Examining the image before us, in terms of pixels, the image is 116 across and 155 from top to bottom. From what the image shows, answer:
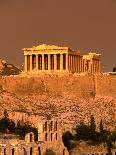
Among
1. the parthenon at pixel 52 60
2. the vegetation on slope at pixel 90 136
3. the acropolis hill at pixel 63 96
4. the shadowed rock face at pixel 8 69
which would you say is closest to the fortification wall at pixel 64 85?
the acropolis hill at pixel 63 96

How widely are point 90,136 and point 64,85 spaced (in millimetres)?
19631

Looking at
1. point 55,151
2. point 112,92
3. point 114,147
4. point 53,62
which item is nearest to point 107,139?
point 114,147

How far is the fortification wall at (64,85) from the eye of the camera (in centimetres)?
12219

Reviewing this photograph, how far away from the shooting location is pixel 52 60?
429 feet

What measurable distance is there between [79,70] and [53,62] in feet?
12.3

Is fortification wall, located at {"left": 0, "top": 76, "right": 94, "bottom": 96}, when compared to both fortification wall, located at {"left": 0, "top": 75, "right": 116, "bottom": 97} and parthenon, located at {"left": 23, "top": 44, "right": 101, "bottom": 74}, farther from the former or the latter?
parthenon, located at {"left": 23, "top": 44, "right": 101, "bottom": 74}

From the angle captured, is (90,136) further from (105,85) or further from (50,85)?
(50,85)

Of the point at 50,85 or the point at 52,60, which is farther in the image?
the point at 52,60

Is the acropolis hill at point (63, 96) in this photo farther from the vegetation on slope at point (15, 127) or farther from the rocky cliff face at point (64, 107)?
the vegetation on slope at point (15, 127)

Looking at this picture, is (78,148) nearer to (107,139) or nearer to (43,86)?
(107,139)

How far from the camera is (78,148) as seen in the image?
101m

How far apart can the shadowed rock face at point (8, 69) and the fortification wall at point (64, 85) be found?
18331mm

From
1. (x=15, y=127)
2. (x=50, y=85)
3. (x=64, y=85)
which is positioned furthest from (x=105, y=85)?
(x=15, y=127)

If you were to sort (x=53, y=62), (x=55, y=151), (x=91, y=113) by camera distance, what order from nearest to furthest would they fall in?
(x=55, y=151) → (x=91, y=113) → (x=53, y=62)
